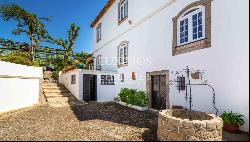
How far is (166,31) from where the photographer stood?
31.0 ft

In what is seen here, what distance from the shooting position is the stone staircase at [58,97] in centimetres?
1293

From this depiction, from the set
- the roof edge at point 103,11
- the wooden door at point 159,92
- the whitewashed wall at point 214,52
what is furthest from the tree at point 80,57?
the wooden door at point 159,92

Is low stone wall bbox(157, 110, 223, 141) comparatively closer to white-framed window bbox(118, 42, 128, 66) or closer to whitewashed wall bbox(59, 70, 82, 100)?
white-framed window bbox(118, 42, 128, 66)

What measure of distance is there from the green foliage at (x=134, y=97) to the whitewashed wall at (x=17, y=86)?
581cm

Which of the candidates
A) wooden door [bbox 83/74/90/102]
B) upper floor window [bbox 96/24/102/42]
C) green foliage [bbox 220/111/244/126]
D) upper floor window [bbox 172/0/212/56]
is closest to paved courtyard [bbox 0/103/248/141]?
green foliage [bbox 220/111/244/126]

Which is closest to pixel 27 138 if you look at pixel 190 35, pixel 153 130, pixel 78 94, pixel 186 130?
pixel 153 130

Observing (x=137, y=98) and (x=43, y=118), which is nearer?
(x=43, y=118)

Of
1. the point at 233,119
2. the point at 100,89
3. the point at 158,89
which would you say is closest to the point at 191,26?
the point at 158,89

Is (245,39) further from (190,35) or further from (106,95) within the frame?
(106,95)

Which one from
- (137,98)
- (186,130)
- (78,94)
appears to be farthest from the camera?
(78,94)

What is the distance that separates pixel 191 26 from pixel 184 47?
36.0 inches

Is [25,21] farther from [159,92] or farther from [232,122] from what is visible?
[232,122]

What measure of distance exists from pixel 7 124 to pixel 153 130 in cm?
566

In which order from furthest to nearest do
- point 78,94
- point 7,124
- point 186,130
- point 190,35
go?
point 78,94, point 190,35, point 7,124, point 186,130
